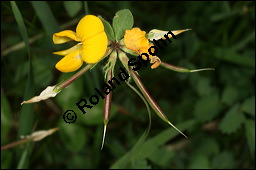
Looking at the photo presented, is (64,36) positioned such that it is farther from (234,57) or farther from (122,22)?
(234,57)

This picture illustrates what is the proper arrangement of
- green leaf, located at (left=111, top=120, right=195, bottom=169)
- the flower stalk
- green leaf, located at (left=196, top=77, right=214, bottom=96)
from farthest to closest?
1. green leaf, located at (left=196, top=77, right=214, bottom=96)
2. green leaf, located at (left=111, top=120, right=195, bottom=169)
3. the flower stalk

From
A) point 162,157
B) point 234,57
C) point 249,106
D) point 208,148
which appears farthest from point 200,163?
point 234,57

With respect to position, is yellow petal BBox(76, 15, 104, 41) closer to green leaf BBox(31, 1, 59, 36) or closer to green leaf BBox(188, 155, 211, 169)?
green leaf BBox(31, 1, 59, 36)

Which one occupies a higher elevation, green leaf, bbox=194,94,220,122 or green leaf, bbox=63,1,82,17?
green leaf, bbox=63,1,82,17

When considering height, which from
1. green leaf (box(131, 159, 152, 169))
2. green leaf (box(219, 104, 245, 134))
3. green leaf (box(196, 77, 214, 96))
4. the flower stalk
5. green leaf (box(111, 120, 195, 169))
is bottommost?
green leaf (box(219, 104, 245, 134))

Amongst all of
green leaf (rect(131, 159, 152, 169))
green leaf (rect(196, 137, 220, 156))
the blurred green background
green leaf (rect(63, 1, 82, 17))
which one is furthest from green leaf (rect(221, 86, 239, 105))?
green leaf (rect(63, 1, 82, 17))

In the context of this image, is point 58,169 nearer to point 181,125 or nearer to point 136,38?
point 181,125

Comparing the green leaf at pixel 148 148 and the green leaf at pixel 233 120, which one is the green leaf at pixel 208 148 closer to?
the green leaf at pixel 233 120

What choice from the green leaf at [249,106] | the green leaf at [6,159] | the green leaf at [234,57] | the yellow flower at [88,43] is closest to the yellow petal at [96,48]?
the yellow flower at [88,43]

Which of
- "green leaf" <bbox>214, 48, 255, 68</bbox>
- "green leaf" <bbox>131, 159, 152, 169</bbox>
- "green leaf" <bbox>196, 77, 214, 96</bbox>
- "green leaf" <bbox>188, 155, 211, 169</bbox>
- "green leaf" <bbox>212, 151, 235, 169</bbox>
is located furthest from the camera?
"green leaf" <bbox>214, 48, 255, 68</bbox>
